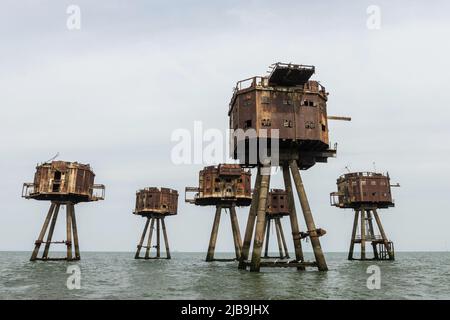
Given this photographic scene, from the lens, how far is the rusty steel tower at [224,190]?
136 ft

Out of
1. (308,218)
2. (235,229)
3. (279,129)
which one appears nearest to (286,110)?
(279,129)

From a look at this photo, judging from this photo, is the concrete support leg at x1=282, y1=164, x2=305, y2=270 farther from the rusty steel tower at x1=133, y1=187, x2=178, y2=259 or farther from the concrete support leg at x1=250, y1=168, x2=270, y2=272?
the rusty steel tower at x1=133, y1=187, x2=178, y2=259

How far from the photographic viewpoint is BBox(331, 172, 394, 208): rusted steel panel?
46.4 m

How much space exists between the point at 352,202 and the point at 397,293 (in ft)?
104

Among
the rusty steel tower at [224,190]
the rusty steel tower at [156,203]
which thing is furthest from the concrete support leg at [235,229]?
the rusty steel tower at [156,203]

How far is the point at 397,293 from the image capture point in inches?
649

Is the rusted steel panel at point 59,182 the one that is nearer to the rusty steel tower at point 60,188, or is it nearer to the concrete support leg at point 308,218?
the rusty steel tower at point 60,188

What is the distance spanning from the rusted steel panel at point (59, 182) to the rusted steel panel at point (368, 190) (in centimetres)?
3070

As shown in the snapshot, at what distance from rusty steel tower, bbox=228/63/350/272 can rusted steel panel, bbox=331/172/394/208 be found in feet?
77.0

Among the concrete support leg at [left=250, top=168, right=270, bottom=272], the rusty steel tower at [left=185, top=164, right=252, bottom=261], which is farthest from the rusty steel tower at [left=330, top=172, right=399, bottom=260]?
the concrete support leg at [left=250, top=168, right=270, bottom=272]

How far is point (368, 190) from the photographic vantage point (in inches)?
1829

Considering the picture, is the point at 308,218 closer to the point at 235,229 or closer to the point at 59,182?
the point at 235,229
